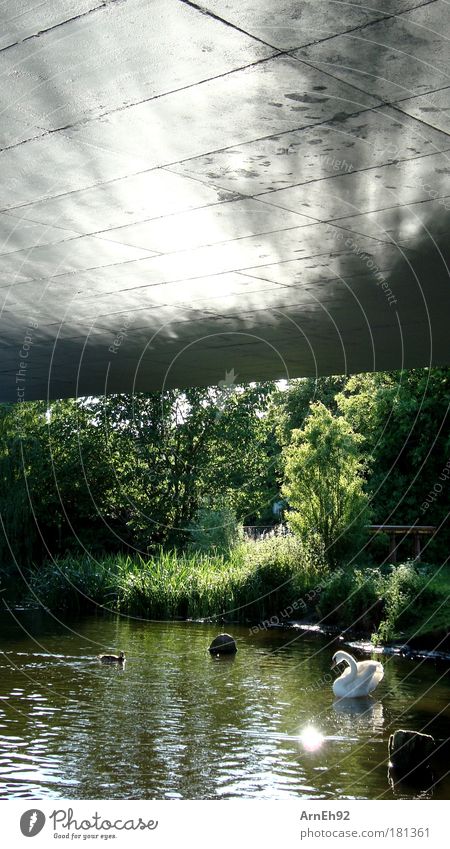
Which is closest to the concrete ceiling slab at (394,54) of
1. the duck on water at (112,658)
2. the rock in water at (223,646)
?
the duck on water at (112,658)

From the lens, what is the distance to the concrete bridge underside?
165 inches

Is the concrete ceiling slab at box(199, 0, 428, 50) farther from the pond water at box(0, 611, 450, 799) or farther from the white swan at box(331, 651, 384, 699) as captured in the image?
the white swan at box(331, 651, 384, 699)

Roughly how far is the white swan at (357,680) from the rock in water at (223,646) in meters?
3.72

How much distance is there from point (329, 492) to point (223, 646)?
6632mm

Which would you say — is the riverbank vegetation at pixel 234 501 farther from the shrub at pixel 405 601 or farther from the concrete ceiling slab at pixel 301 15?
the concrete ceiling slab at pixel 301 15

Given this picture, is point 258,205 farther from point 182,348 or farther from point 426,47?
point 182,348

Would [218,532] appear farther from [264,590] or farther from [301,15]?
[301,15]

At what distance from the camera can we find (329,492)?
942 inches

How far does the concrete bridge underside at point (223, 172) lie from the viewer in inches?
165

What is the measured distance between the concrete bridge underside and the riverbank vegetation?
4466mm

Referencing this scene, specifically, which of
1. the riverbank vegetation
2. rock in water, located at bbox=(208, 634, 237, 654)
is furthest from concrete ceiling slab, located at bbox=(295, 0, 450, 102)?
rock in water, located at bbox=(208, 634, 237, 654)

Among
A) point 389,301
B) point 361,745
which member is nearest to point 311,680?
point 361,745

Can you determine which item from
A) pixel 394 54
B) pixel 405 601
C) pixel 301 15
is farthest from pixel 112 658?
pixel 301 15

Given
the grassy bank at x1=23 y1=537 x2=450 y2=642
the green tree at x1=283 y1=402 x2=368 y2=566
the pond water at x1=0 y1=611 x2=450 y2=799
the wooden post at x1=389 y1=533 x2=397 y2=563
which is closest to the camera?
the pond water at x1=0 y1=611 x2=450 y2=799
